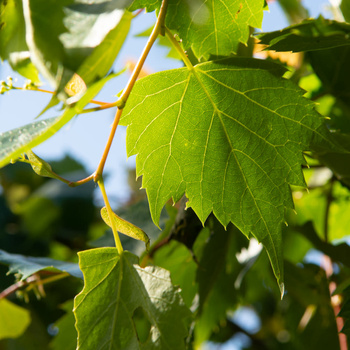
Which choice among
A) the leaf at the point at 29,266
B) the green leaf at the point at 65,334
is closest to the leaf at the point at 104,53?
the leaf at the point at 29,266

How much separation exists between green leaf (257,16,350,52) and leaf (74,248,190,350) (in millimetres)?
352

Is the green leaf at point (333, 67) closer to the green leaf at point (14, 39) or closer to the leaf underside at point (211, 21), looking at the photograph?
the leaf underside at point (211, 21)

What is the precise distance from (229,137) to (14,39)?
282 millimetres

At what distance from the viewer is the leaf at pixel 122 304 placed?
0.58 m

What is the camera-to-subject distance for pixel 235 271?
3.01 ft

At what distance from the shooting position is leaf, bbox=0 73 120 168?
40 centimetres

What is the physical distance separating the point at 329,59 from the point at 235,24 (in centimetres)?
27

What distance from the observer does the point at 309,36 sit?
0.62 m

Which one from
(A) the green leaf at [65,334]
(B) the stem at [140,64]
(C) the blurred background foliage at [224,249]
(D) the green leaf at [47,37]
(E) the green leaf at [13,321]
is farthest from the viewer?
(E) the green leaf at [13,321]

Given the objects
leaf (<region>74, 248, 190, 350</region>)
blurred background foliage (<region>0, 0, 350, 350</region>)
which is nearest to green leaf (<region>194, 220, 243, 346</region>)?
blurred background foliage (<region>0, 0, 350, 350</region>)

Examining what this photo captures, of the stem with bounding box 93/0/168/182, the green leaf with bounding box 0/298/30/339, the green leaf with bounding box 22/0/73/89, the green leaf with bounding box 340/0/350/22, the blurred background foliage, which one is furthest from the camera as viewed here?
the green leaf with bounding box 0/298/30/339

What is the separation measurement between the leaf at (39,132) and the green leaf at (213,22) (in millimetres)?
196

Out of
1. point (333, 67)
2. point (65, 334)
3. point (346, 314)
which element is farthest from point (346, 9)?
point (65, 334)

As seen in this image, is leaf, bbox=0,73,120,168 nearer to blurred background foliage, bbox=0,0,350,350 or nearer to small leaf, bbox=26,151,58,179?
small leaf, bbox=26,151,58,179
